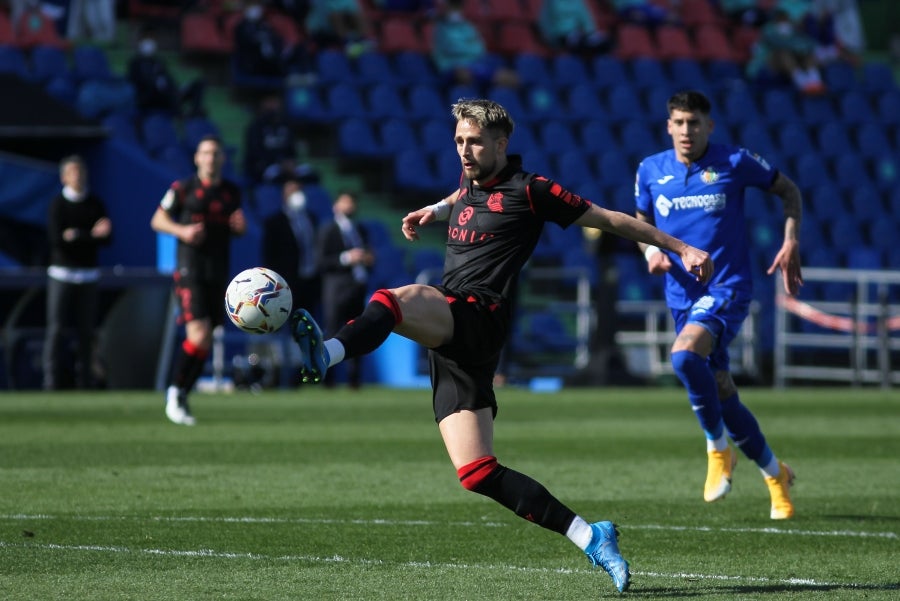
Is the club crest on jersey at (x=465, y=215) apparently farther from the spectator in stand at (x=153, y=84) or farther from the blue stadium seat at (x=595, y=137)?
the blue stadium seat at (x=595, y=137)

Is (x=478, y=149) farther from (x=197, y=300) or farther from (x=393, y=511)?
(x=197, y=300)

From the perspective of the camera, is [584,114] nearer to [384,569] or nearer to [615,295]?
[615,295]

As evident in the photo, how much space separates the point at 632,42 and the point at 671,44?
2.72ft

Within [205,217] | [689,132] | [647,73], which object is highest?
[647,73]

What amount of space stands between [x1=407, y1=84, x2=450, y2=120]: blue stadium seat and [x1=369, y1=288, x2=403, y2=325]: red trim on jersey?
19.0m

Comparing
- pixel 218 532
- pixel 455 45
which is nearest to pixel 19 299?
pixel 455 45

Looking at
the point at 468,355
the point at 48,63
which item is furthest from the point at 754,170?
the point at 48,63

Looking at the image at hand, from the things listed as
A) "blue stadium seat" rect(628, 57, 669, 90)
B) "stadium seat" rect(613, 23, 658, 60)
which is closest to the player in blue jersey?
"blue stadium seat" rect(628, 57, 669, 90)

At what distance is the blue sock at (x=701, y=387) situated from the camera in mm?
7863

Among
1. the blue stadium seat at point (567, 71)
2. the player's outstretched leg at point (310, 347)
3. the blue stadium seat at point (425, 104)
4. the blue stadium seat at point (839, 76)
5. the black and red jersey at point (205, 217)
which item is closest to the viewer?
the player's outstretched leg at point (310, 347)

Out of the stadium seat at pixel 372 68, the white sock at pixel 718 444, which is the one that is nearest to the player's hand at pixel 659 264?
the white sock at pixel 718 444

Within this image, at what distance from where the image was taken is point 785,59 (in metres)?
28.7

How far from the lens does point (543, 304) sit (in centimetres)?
2252

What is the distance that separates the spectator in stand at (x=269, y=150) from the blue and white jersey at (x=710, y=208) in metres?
13.6
